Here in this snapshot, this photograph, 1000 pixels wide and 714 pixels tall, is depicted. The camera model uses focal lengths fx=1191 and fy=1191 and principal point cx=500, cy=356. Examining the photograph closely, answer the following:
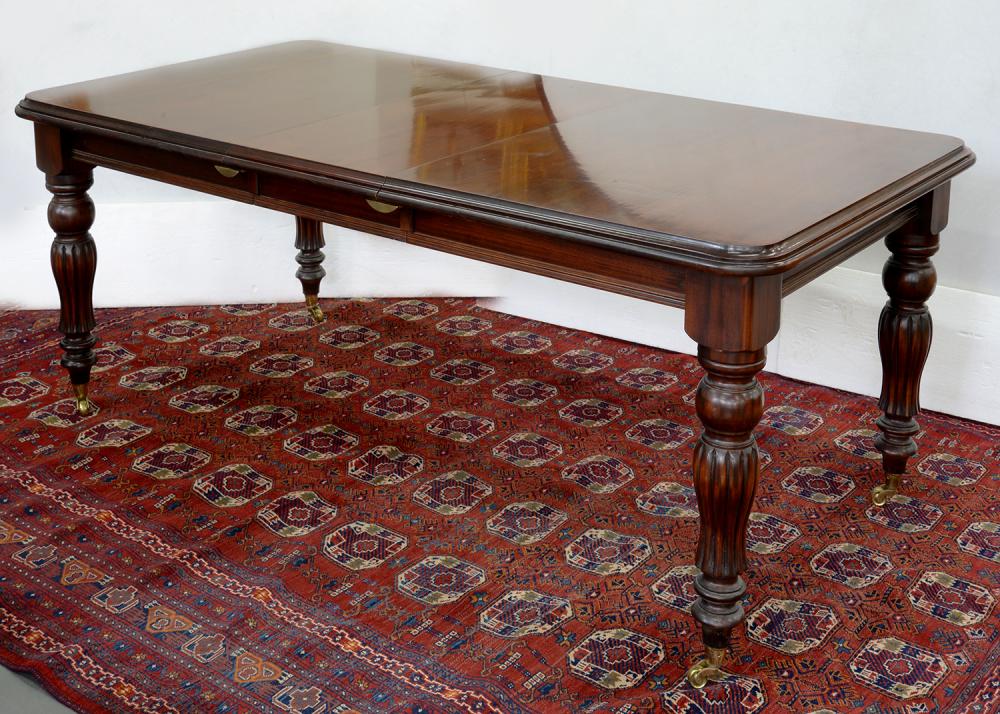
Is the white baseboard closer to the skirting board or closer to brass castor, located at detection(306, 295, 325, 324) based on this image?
the skirting board

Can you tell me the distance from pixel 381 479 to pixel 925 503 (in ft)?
4.93

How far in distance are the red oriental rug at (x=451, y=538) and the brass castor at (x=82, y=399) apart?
51 millimetres

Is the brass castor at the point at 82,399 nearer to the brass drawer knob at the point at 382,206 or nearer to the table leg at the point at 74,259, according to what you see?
the table leg at the point at 74,259

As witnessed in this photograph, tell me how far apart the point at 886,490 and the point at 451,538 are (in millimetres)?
1187

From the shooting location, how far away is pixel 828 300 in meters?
3.89

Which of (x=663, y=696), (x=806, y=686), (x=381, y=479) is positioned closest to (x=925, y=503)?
(x=806, y=686)

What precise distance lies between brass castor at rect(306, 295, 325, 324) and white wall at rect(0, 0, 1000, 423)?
0.25 m

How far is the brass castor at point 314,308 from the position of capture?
450 centimetres

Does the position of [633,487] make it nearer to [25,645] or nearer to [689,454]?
[689,454]

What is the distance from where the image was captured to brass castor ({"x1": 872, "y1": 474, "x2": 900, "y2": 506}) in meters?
3.22

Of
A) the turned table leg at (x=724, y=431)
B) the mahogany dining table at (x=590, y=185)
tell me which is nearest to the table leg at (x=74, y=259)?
the mahogany dining table at (x=590, y=185)

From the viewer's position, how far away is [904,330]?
3057mm

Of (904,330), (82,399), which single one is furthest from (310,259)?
(904,330)

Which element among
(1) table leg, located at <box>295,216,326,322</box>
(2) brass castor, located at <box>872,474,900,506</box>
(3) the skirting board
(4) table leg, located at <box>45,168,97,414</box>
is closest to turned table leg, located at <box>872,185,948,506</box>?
(2) brass castor, located at <box>872,474,900,506</box>
